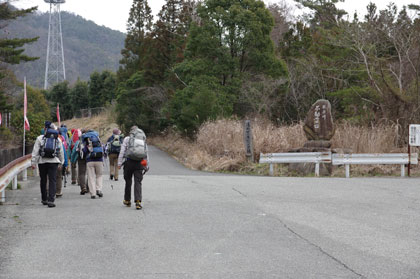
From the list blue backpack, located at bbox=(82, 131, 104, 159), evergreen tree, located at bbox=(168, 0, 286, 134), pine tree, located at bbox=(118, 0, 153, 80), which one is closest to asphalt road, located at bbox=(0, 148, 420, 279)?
blue backpack, located at bbox=(82, 131, 104, 159)

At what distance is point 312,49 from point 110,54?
132 metres

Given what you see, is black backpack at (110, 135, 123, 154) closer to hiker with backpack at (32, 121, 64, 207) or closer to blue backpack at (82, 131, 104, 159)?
blue backpack at (82, 131, 104, 159)

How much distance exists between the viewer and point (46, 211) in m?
9.99

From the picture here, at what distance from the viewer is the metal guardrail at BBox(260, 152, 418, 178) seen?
56.7 ft

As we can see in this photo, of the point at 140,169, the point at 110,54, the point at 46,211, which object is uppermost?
the point at 110,54

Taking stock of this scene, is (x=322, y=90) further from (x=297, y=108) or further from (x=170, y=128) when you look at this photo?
(x=170, y=128)

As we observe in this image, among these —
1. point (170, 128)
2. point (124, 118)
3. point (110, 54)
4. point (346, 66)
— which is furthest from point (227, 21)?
point (110, 54)

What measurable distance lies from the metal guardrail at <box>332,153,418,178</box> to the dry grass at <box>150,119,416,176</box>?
0.95m

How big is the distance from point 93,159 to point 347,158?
30.2ft

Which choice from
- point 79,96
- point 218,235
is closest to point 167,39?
point 79,96

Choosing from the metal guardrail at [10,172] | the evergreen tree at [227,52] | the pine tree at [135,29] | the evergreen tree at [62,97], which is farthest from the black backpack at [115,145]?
the evergreen tree at [62,97]

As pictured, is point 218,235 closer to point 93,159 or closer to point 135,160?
point 135,160

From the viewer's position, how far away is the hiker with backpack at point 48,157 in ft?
35.0

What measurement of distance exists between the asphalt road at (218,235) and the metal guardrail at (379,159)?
483cm
